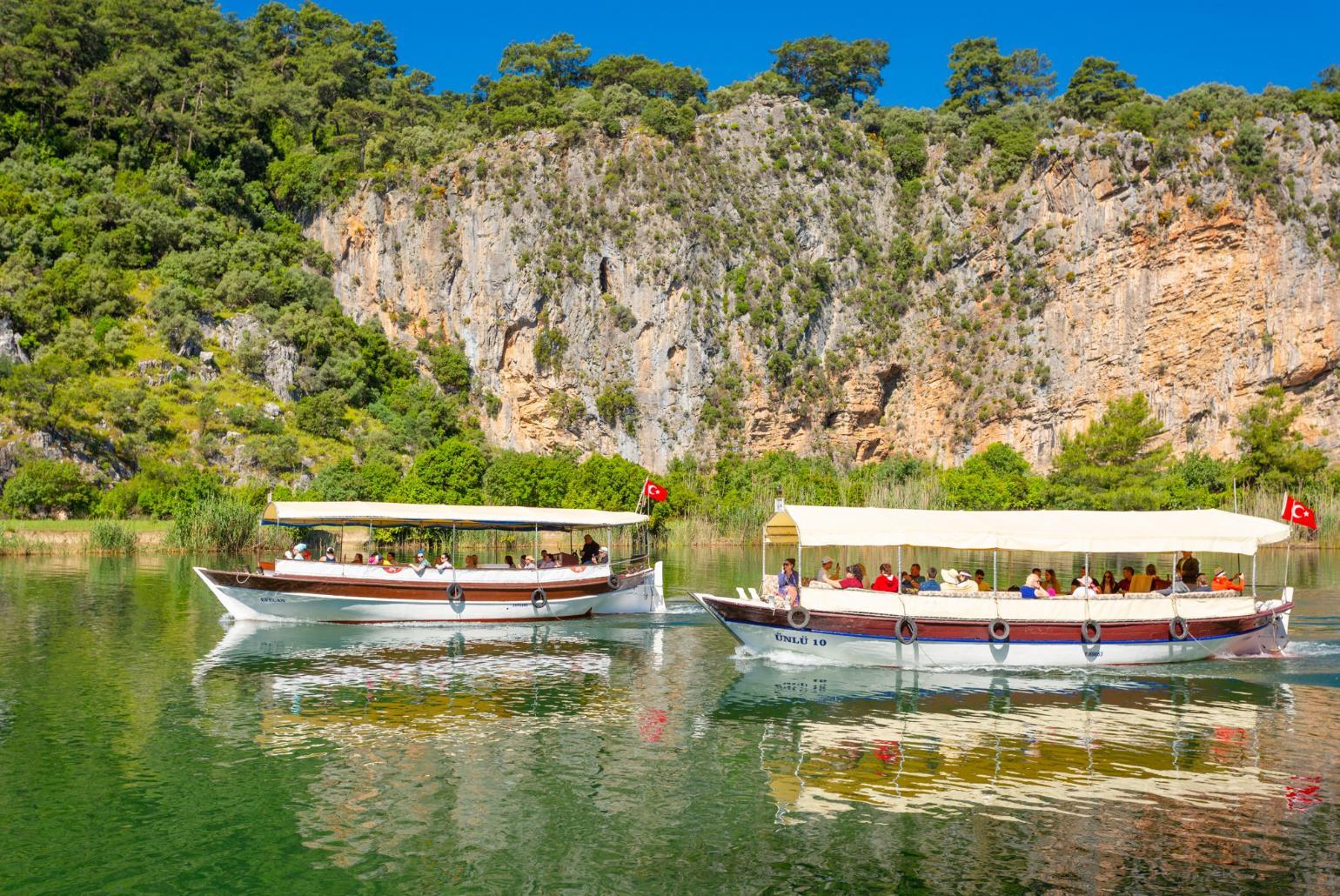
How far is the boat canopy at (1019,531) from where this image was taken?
26.4 metres

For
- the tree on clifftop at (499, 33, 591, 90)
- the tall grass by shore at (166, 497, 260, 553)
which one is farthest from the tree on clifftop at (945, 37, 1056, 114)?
the tall grass by shore at (166, 497, 260, 553)

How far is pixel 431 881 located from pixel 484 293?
303 ft

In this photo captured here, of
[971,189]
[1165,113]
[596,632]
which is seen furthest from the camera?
[971,189]

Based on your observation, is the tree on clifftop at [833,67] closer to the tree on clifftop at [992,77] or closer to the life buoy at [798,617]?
the tree on clifftop at [992,77]

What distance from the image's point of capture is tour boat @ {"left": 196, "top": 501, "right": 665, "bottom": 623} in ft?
111

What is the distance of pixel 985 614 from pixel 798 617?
176 inches

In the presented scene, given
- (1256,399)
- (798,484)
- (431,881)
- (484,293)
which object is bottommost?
(431,881)

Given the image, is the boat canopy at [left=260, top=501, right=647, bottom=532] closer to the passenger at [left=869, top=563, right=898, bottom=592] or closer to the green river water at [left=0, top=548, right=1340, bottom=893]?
the green river water at [left=0, top=548, right=1340, bottom=893]

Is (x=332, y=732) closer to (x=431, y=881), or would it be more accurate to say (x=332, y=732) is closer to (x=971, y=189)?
(x=431, y=881)

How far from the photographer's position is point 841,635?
1029 inches

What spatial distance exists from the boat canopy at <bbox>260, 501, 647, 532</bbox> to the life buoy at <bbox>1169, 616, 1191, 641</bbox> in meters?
16.3

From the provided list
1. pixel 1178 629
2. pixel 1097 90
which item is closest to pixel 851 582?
pixel 1178 629

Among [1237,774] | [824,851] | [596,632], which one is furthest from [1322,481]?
[824,851]

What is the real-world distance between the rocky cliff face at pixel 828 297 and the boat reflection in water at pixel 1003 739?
7558 cm
